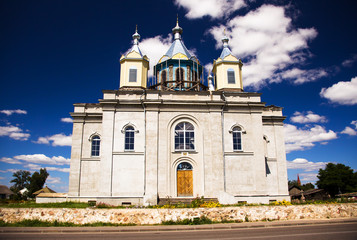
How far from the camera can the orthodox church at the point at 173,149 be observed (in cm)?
2158

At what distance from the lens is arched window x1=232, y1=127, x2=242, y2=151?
2344cm

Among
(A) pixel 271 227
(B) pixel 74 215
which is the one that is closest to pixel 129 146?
(B) pixel 74 215

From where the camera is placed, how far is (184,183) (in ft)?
72.4

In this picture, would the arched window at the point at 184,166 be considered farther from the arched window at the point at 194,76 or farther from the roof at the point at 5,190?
the roof at the point at 5,190

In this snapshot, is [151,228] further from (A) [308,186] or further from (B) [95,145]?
(A) [308,186]

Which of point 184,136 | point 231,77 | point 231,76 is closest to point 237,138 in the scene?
point 184,136

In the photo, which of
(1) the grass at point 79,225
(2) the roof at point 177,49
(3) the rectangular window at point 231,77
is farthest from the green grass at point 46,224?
(2) the roof at point 177,49

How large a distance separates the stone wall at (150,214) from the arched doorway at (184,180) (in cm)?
774

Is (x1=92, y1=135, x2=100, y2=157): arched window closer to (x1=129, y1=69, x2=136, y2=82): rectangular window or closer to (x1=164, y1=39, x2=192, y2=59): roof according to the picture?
(x1=129, y1=69, x2=136, y2=82): rectangular window

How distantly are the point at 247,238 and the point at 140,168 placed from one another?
13273mm

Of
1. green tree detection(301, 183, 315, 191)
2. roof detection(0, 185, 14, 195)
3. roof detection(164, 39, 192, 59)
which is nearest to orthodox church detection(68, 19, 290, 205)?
roof detection(164, 39, 192, 59)

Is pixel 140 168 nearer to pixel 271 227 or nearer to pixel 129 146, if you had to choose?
pixel 129 146

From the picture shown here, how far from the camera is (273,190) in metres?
24.9

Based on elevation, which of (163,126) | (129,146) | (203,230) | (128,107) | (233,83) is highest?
→ (233,83)
